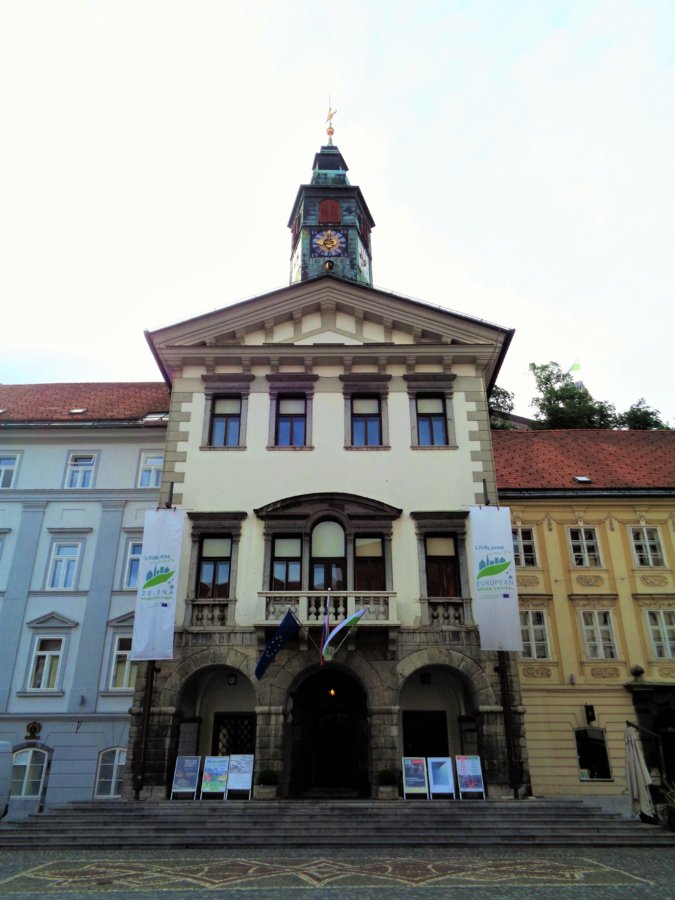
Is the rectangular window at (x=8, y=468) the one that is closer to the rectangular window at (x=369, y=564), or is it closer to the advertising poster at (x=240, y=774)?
the rectangular window at (x=369, y=564)

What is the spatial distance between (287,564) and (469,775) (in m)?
7.55

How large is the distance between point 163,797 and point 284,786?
321 centimetres

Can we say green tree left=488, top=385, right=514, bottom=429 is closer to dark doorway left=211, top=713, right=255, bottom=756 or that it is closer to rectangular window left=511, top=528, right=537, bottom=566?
rectangular window left=511, top=528, right=537, bottom=566

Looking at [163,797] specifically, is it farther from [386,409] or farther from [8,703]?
[386,409]

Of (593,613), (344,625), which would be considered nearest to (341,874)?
(344,625)

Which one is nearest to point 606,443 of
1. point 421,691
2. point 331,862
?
point 421,691

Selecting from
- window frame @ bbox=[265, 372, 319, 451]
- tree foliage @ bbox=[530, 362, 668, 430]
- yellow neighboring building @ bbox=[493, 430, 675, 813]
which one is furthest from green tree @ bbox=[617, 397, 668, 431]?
window frame @ bbox=[265, 372, 319, 451]

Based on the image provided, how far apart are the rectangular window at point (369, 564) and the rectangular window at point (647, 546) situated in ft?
35.3

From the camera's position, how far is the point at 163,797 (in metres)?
17.7

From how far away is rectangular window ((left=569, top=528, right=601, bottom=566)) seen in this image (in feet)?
82.3

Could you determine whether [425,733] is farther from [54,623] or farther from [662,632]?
[54,623]

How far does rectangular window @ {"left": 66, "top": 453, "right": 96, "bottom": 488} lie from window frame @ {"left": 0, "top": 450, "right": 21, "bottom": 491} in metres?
2.07

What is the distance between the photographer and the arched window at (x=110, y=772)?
22.5 metres

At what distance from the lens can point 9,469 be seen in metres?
27.0
